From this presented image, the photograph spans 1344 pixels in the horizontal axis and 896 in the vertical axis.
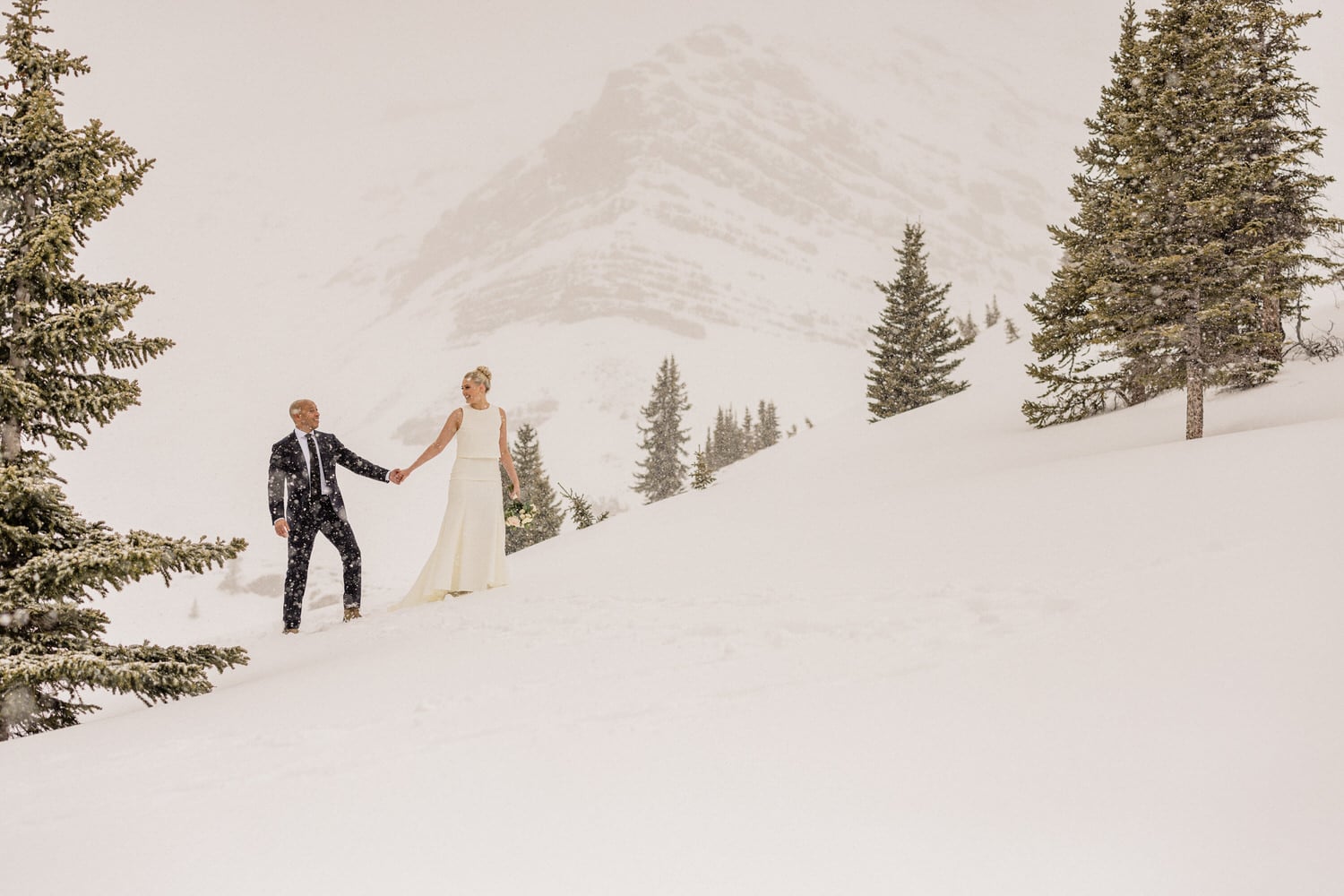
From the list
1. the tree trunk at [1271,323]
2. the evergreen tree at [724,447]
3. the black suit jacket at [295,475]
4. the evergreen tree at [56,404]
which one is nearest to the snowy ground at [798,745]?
the evergreen tree at [56,404]

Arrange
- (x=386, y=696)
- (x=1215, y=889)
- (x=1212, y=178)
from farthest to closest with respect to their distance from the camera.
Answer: (x=1212, y=178)
(x=386, y=696)
(x=1215, y=889)

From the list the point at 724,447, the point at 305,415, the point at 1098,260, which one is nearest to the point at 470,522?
the point at 305,415

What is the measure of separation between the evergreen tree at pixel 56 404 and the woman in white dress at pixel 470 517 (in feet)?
11.5

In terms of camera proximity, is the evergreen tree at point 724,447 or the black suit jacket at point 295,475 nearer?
the black suit jacket at point 295,475

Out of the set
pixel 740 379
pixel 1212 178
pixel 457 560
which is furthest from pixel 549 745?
pixel 740 379

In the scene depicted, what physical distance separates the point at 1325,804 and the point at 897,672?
1910mm

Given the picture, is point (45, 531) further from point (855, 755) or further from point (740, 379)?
point (740, 379)

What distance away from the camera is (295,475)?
891 centimetres

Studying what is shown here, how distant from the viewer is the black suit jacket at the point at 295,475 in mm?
8688

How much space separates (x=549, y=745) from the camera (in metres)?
3.86

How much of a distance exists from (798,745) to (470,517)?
6842mm

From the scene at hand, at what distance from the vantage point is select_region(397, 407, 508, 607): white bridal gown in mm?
9719

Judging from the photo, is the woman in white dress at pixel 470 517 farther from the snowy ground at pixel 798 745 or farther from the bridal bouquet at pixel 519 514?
the snowy ground at pixel 798 745

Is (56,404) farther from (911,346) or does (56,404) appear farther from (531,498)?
(911,346)
